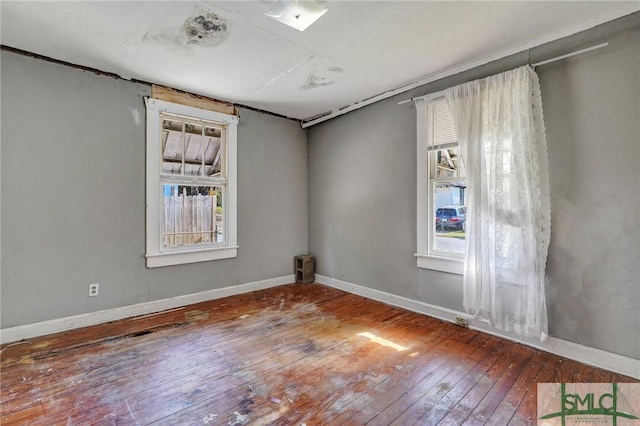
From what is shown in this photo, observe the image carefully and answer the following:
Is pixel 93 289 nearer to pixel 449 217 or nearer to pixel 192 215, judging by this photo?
pixel 192 215

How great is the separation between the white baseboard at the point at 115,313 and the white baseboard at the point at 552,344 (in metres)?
1.93

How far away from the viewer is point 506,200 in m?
2.49

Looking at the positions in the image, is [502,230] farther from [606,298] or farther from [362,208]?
[362,208]

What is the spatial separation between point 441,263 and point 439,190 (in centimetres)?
80

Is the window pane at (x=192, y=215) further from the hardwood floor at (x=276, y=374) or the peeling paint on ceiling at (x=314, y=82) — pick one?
the peeling paint on ceiling at (x=314, y=82)

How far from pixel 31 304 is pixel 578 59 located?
521 centimetres

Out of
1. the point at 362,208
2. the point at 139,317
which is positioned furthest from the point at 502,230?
the point at 139,317

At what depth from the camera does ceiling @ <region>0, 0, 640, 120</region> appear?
2.05 metres

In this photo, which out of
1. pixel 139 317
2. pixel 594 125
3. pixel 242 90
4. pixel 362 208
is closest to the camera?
pixel 594 125

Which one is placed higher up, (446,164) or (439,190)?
(446,164)

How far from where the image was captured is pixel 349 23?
2229 mm

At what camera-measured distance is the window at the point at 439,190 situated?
3.04 meters

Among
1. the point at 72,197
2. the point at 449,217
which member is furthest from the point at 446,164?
the point at 72,197

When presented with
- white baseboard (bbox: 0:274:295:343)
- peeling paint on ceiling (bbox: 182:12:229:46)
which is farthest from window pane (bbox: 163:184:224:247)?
peeling paint on ceiling (bbox: 182:12:229:46)
